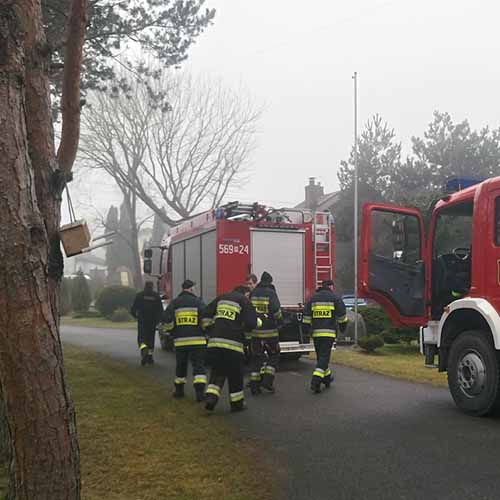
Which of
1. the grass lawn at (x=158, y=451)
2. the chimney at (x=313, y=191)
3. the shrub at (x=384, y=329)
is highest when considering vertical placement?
the chimney at (x=313, y=191)

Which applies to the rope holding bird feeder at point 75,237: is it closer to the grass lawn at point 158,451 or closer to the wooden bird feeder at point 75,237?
the wooden bird feeder at point 75,237

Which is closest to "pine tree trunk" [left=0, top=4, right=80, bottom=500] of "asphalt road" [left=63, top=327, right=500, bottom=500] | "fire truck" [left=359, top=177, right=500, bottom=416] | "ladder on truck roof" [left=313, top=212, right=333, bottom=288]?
"asphalt road" [left=63, top=327, right=500, bottom=500]

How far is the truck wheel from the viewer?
19.4 ft

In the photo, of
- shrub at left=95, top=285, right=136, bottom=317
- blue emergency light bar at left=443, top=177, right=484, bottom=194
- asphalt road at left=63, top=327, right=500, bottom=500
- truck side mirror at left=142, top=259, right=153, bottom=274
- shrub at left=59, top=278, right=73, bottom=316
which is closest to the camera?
asphalt road at left=63, top=327, right=500, bottom=500

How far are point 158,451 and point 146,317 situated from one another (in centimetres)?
580

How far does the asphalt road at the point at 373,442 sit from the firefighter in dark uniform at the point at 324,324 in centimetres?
30

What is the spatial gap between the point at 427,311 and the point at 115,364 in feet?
20.0

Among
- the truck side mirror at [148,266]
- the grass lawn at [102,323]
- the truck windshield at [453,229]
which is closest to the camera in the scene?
the truck windshield at [453,229]

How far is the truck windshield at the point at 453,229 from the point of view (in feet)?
21.6

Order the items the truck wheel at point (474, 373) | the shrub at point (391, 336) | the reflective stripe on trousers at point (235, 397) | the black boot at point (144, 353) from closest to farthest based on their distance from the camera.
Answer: the truck wheel at point (474, 373) < the reflective stripe on trousers at point (235, 397) < the black boot at point (144, 353) < the shrub at point (391, 336)

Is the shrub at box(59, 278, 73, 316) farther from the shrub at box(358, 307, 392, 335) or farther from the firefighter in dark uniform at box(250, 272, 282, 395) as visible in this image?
the firefighter in dark uniform at box(250, 272, 282, 395)

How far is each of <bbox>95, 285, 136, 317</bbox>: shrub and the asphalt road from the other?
20031mm

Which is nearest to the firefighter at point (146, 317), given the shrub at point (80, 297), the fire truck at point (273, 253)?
the fire truck at point (273, 253)

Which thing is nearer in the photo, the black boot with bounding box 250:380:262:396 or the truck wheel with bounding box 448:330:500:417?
the truck wheel with bounding box 448:330:500:417
